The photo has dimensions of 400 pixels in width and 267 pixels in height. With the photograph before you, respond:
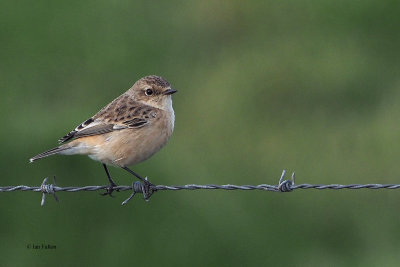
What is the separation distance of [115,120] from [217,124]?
16.6ft

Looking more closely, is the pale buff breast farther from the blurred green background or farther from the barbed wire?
the blurred green background

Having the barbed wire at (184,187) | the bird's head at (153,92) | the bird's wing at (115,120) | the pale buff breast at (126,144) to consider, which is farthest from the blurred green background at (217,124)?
the barbed wire at (184,187)

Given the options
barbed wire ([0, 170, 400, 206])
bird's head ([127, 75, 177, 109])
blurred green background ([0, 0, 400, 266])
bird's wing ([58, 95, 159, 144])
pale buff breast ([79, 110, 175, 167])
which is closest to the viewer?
barbed wire ([0, 170, 400, 206])

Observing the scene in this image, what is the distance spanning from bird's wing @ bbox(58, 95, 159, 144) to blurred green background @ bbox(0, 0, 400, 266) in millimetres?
1817

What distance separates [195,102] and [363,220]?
13.5 ft


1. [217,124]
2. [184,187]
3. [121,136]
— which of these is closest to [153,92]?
[121,136]

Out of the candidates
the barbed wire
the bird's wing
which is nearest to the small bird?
the bird's wing

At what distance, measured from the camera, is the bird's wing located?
10594mm

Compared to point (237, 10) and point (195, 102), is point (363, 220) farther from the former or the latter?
point (237, 10)

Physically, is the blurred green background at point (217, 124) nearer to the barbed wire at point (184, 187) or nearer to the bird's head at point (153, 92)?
the bird's head at point (153, 92)

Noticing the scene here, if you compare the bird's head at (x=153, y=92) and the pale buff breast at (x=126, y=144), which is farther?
the bird's head at (x=153, y=92)

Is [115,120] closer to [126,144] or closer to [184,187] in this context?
[126,144]

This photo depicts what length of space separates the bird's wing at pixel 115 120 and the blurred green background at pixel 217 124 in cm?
182

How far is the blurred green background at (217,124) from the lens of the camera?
12562mm
